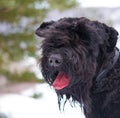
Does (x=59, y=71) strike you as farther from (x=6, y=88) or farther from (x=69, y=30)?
(x=6, y=88)

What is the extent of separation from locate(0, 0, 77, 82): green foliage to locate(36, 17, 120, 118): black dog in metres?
4.87

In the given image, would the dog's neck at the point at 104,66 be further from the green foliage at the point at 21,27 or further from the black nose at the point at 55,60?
the green foliage at the point at 21,27

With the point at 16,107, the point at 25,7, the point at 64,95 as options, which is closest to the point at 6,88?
the point at 16,107

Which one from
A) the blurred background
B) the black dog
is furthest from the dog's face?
the blurred background

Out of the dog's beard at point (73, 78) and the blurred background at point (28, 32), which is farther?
the blurred background at point (28, 32)

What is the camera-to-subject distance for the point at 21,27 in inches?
388

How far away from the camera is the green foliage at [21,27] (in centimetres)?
914

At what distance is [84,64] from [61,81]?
9.4 inches

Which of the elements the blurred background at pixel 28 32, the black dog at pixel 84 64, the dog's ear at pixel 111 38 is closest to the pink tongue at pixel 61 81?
the black dog at pixel 84 64

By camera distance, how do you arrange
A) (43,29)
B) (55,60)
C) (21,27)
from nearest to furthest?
(55,60) < (43,29) < (21,27)

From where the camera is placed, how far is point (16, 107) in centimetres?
944

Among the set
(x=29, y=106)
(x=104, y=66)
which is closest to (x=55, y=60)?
(x=104, y=66)

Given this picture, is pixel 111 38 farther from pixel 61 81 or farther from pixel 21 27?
pixel 21 27

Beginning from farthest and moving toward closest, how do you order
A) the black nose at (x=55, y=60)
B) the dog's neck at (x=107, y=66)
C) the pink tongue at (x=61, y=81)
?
1. the dog's neck at (x=107, y=66)
2. the pink tongue at (x=61, y=81)
3. the black nose at (x=55, y=60)
